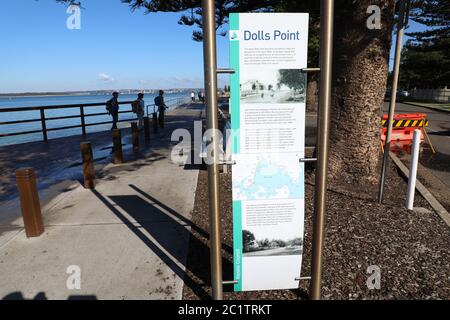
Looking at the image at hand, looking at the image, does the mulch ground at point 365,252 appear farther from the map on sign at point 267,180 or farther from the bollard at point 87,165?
the bollard at point 87,165

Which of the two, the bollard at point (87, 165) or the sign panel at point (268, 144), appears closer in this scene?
Answer: the sign panel at point (268, 144)

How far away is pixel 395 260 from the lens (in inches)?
138

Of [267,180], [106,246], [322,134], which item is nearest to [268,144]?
[267,180]

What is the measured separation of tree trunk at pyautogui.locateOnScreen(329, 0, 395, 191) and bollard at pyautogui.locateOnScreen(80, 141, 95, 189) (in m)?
4.53

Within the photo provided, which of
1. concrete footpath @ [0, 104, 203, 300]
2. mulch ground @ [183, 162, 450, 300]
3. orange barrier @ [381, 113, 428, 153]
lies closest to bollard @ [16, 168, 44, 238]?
concrete footpath @ [0, 104, 203, 300]

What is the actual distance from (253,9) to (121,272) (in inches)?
364

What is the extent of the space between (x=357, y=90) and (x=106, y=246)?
4794 millimetres

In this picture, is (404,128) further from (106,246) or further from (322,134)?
(106,246)

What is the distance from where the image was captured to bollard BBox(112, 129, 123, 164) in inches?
303

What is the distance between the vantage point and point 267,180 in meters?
2.70

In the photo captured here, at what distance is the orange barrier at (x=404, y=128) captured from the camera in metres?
9.26

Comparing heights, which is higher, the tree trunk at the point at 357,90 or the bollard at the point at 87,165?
the tree trunk at the point at 357,90

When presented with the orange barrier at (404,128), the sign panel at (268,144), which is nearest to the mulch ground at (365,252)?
the sign panel at (268,144)
